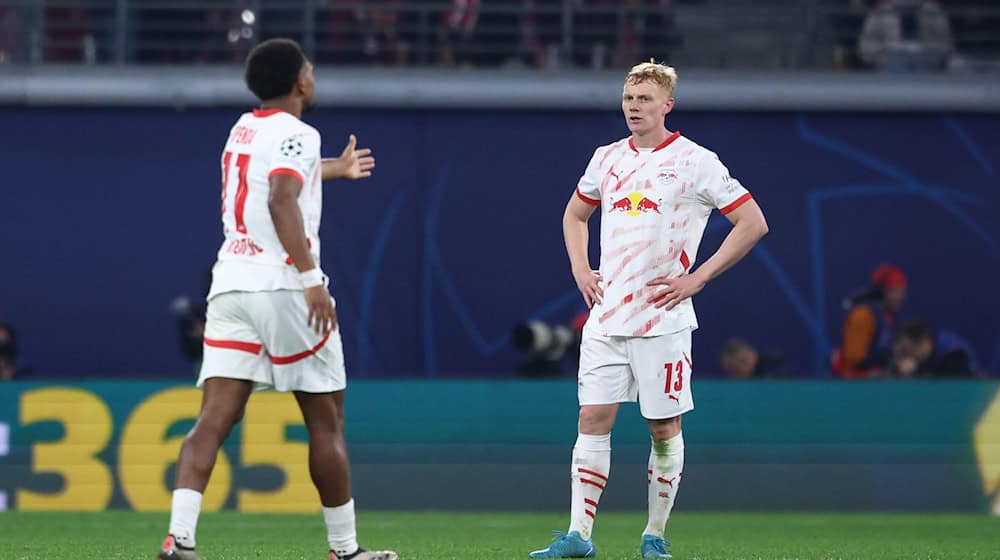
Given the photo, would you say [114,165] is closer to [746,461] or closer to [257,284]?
[746,461]

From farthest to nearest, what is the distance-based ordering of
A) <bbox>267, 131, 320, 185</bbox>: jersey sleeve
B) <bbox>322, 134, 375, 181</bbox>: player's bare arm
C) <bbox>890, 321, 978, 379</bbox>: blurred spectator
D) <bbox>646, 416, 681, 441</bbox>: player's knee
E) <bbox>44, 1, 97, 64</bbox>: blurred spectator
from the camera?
<bbox>44, 1, 97, 64</bbox>: blurred spectator < <bbox>890, 321, 978, 379</bbox>: blurred spectator < <bbox>646, 416, 681, 441</bbox>: player's knee < <bbox>322, 134, 375, 181</bbox>: player's bare arm < <bbox>267, 131, 320, 185</bbox>: jersey sleeve

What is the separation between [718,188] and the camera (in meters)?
7.29

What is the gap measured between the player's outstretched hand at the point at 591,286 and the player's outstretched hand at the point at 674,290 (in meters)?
0.25

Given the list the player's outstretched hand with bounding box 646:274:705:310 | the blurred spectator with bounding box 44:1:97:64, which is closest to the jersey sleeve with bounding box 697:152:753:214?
the player's outstretched hand with bounding box 646:274:705:310

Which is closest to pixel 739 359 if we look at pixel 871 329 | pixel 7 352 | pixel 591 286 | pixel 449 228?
pixel 871 329

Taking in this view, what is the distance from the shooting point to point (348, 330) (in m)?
15.4

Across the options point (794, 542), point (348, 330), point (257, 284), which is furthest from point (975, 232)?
point (257, 284)

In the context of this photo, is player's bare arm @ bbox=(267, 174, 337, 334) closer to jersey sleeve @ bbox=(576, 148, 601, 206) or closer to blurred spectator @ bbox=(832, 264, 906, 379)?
jersey sleeve @ bbox=(576, 148, 601, 206)

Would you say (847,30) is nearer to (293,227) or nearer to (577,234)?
(577,234)

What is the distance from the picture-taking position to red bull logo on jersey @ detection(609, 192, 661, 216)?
288 inches

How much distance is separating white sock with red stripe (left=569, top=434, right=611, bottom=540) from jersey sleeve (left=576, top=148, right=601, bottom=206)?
3.59 ft

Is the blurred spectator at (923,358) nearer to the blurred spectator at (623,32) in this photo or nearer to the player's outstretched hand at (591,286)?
the blurred spectator at (623,32)

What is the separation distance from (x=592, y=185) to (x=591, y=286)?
0.49m

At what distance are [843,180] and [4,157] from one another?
25.6 ft
